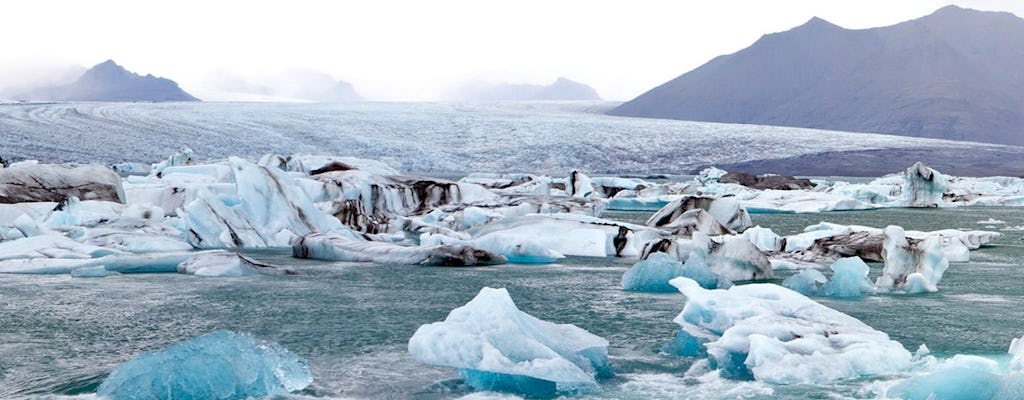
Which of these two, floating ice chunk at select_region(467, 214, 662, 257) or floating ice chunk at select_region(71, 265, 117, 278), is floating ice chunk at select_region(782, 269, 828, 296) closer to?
floating ice chunk at select_region(467, 214, 662, 257)

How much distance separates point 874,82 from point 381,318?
73.1 metres

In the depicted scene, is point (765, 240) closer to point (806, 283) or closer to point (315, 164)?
point (806, 283)

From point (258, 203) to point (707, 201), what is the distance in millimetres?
4848

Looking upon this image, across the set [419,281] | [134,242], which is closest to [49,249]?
[134,242]

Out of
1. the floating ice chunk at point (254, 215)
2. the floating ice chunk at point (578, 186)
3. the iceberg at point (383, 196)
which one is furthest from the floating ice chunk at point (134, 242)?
the floating ice chunk at point (578, 186)

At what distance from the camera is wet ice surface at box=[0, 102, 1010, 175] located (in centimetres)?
3034

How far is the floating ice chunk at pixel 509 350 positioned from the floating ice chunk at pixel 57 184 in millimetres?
7839

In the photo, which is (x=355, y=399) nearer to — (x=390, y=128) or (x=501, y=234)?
(x=501, y=234)

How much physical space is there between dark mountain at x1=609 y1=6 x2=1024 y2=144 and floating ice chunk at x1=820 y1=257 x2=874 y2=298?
5970cm

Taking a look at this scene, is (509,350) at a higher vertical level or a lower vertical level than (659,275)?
higher

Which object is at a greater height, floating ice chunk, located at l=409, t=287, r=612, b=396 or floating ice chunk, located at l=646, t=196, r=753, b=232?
floating ice chunk, located at l=409, t=287, r=612, b=396

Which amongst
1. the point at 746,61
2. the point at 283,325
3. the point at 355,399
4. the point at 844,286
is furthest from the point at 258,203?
the point at 746,61

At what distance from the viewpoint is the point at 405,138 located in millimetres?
35094

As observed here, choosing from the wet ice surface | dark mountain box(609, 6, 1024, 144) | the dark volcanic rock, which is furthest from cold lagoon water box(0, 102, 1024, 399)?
dark mountain box(609, 6, 1024, 144)
